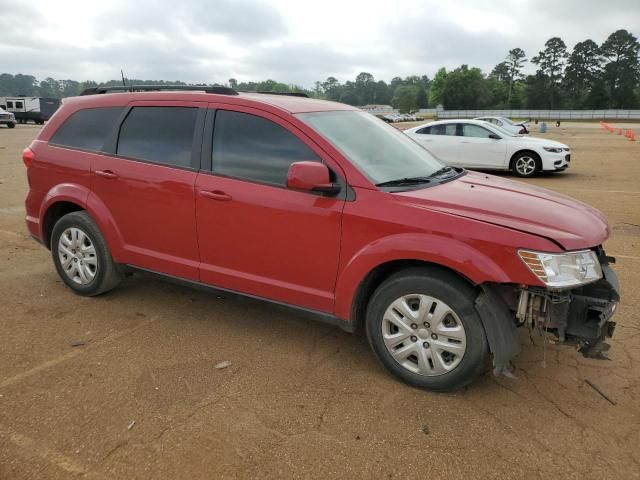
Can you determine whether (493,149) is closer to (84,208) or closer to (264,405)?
(84,208)

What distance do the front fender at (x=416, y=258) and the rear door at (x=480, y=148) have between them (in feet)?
35.8

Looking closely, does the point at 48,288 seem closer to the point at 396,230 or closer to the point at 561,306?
the point at 396,230

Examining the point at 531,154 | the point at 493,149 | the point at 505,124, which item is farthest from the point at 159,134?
the point at 505,124

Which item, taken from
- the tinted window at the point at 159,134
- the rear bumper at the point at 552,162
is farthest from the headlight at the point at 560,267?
the rear bumper at the point at 552,162

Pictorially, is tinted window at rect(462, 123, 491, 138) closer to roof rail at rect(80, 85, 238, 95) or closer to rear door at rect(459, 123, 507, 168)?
rear door at rect(459, 123, 507, 168)

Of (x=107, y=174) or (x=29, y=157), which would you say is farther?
(x=29, y=157)

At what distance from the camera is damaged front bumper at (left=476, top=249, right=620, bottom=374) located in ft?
9.34

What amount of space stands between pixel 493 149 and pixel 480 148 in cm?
33

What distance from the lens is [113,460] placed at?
2506 millimetres

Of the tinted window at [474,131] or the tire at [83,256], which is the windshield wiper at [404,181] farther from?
the tinted window at [474,131]

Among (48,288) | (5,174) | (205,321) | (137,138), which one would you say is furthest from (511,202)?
(5,174)

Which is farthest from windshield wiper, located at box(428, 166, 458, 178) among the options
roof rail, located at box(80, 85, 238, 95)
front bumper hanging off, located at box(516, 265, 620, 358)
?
roof rail, located at box(80, 85, 238, 95)

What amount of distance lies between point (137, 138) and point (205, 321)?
5.16ft

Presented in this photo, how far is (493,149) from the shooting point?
13.0 m
